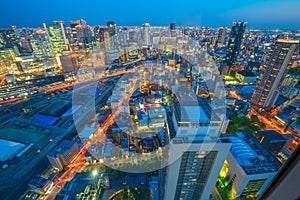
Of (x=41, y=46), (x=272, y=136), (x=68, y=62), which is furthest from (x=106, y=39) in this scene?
(x=272, y=136)

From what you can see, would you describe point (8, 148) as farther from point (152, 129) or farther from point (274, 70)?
point (274, 70)

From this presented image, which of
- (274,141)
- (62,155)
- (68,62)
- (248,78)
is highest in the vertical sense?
(68,62)

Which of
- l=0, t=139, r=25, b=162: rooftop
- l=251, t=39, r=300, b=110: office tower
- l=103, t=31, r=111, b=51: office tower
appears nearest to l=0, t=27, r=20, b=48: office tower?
l=103, t=31, r=111, b=51: office tower

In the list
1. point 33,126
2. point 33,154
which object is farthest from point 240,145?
point 33,126

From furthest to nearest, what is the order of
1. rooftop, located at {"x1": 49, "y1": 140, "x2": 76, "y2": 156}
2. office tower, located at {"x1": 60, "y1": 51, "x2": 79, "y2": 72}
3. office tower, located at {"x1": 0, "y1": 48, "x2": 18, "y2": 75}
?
office tower, located at {"x1": 60, "y1": 51, "x2": 79, "y2": 72}, office tower, located at {"x1": 0, "y1": 48, "x2": 18, "y2": 75}, rooftop, located at {"x1": 49, "y1": 140, "x2": 76, "y2": 156}

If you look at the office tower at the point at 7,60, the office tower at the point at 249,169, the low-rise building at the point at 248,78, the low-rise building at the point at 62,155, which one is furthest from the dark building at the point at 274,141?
the office tower at the point at 7,60

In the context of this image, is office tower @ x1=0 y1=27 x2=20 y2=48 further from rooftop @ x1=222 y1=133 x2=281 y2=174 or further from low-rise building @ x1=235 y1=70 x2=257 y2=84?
low-rise building @ x1=235 y1=70 x2=257 y2=84
